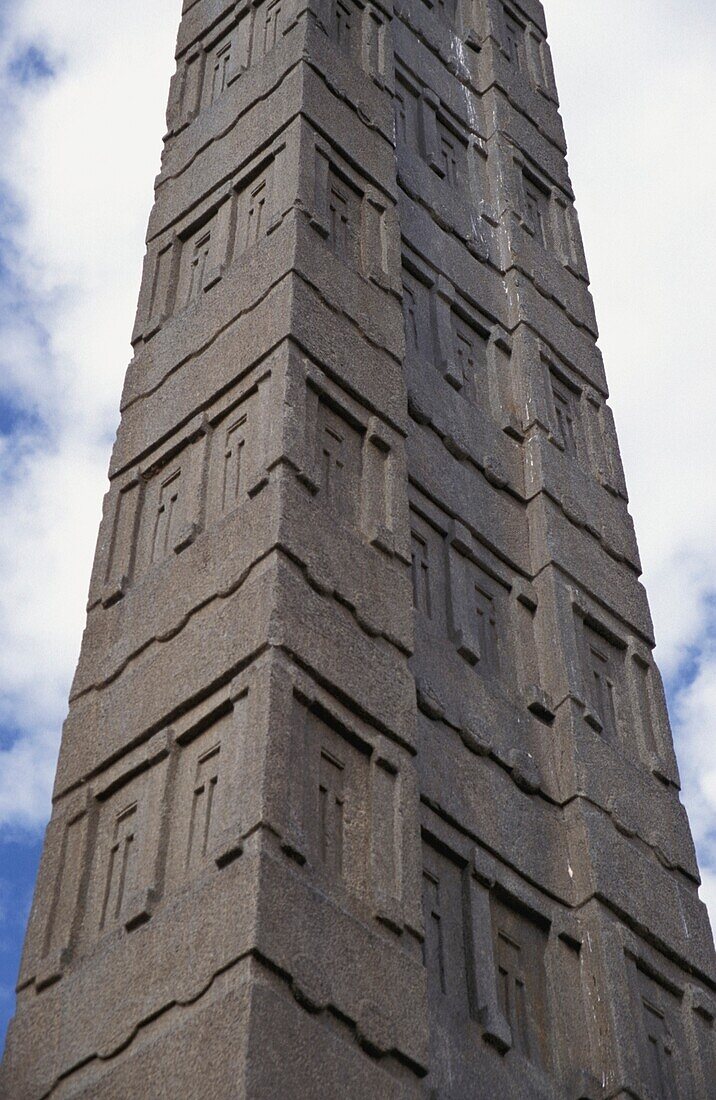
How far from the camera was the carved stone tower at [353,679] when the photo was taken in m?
7.98

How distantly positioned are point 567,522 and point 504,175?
3641mm

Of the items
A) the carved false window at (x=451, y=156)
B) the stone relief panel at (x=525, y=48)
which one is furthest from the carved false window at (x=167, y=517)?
the stone relief panel at (x=525, y=48)

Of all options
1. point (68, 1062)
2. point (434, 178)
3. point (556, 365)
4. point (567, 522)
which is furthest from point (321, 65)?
point (68, 1062)

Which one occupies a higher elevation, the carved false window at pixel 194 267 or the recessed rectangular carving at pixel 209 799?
the carved false window at pixel 194 267

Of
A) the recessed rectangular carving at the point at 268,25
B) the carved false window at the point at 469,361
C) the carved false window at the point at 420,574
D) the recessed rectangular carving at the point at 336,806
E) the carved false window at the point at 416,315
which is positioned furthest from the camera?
the recessed rectangular carving at the point at 268,25

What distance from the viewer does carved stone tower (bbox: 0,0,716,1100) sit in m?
7.98

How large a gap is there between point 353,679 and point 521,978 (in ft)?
5.36

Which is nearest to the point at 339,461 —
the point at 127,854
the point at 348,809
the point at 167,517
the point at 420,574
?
the point at 420,574

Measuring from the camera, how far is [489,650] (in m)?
10.8

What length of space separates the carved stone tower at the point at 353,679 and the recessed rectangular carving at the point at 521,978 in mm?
19

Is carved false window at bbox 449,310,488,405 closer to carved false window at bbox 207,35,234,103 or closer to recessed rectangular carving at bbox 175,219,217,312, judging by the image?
recessed rectangular carving at bbox 175,219,217,312

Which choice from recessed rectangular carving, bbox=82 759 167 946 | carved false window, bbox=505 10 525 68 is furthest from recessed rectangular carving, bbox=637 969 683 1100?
carved false window, bbox=505 10 525 68

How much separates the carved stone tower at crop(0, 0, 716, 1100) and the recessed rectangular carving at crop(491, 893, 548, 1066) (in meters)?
0.02

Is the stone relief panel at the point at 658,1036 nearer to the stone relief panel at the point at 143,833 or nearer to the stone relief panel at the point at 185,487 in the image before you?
the stone relief panel at the point at 143,833
